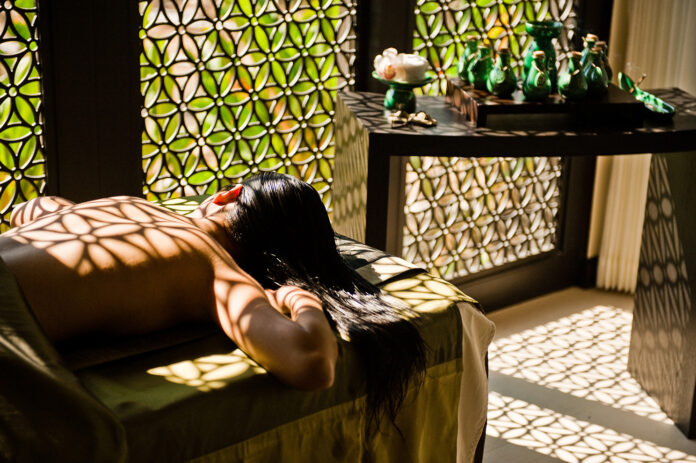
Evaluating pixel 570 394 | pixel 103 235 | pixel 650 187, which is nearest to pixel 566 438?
pixel 570 394

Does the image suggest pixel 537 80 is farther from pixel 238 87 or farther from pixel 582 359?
pixel 582 359

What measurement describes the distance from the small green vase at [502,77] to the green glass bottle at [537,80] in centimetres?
5

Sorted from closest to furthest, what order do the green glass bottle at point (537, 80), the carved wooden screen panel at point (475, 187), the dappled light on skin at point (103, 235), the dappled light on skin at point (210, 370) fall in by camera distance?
the dappled light on skin at point (210, 370)
the dappled light on skin at point (103, 235)
the green glass bottle at point (537, 80)
the carved wooden screen panel at point (475, 187)

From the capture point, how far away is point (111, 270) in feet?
6.03

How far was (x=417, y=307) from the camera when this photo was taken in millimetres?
2092

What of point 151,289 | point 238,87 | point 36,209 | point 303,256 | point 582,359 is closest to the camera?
point 151,289

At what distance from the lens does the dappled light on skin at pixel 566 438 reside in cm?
279

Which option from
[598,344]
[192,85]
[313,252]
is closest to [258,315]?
[313,252]

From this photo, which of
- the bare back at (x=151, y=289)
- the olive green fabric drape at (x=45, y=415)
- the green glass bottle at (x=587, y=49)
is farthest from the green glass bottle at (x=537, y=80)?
the olive green fabric drape at (x=45, y=415)

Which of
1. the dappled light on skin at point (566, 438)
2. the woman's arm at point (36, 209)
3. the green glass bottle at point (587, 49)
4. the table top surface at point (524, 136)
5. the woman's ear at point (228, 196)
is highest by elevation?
the green glass bottle at point (587, 49)

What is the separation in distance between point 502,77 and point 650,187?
2.74 feet

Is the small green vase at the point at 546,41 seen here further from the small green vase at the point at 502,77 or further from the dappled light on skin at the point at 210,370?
the dappled light on skin at the point at 210,370

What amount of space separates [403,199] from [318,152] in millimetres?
422

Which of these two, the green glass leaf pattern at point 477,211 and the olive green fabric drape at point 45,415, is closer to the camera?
the olive green fabric drape at point 45,415
